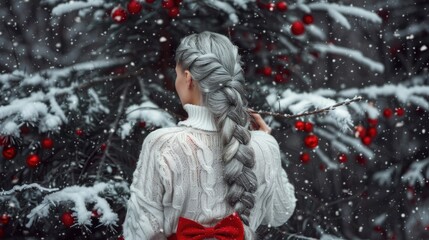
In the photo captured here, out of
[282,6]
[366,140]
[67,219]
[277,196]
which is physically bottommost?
[366,140]

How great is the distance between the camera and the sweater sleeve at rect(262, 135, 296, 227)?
9.42 ft

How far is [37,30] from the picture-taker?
604 centimetres

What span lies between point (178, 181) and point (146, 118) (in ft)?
3.56

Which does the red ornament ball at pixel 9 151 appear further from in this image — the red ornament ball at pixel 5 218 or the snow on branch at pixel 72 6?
the snow on branch at pixel 72 6

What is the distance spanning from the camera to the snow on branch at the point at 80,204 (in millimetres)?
3301

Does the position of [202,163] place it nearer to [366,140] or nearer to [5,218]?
[5,218]

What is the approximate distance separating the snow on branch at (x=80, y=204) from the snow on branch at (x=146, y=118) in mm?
421

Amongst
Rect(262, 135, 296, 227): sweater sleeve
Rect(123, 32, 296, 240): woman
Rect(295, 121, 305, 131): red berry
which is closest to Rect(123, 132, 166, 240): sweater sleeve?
Rect(123, 32, 296, 240): woman

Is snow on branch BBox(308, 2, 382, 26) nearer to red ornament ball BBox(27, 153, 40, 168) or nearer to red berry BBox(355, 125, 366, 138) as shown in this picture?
red berry BBox(355, 125, 366, 138)

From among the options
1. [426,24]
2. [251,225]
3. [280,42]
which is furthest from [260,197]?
[426,24]

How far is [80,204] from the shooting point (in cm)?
333

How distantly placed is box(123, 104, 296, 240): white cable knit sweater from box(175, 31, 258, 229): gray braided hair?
0.06 meters

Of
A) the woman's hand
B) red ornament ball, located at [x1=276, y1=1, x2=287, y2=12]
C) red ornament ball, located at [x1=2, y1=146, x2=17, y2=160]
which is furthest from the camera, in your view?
red ornament ball, located at [x1=276, y1=1, x2=287, y2=12]

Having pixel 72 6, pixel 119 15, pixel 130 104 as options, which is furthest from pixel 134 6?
pixel 130 104
